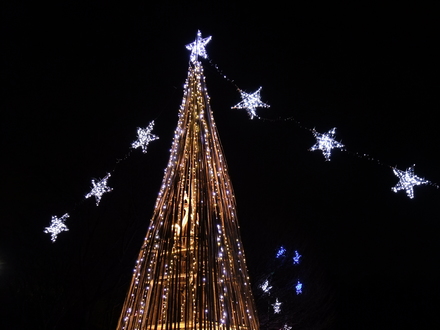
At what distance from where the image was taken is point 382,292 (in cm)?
1986

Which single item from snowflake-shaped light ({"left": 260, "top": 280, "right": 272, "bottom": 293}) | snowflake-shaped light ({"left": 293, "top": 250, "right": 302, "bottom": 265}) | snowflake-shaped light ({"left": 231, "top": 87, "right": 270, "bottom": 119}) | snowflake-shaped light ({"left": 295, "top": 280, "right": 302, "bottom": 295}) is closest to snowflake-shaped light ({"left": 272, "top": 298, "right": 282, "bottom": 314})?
snowflake-shaped light ({"left": 260, "top": 280, "right": 272, "bottom": 293})

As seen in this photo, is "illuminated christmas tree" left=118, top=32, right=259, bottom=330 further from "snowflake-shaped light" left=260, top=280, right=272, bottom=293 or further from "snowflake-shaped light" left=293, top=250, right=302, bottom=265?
"snowflake-shaped light" left=293, top=250, right=302, bottom=265

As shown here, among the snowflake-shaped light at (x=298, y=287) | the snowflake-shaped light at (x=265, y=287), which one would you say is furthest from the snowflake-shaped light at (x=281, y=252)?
the snowflake-shaped light at (x=298, y=287)

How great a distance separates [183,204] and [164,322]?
52.6 inches

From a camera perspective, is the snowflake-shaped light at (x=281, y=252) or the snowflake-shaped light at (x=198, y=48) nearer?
the snowflake-shaped light at (x=198, y=48)

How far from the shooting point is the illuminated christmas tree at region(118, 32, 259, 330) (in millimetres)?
4754

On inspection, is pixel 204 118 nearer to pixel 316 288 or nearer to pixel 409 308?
pixel 316 288

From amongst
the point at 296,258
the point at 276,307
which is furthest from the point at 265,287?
the point at 296,258

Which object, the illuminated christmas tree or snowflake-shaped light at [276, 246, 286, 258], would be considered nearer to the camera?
the illuminated christmas tree

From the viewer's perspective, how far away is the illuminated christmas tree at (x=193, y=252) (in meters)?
4.75

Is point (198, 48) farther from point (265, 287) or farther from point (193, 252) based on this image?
point (265, 287)

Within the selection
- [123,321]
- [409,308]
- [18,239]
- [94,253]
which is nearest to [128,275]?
[94,253]

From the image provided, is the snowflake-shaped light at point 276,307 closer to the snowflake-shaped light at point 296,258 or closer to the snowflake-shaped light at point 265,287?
the snowflake-shaped light at point 265,287

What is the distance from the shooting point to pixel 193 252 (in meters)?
5.01
